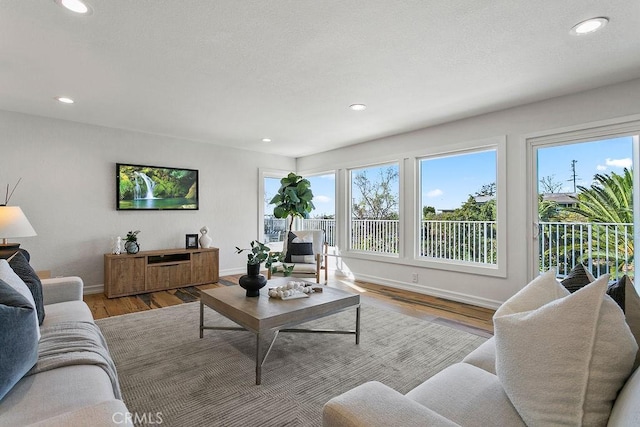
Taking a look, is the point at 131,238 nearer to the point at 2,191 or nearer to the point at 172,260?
the point at 172,260

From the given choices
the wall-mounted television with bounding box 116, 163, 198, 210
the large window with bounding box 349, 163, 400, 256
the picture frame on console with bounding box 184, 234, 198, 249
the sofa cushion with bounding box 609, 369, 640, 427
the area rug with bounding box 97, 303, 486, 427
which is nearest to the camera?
the sofa cushion with bounding box 609, 369, 640, 427

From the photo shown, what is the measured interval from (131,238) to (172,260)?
63cm

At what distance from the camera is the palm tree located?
2904mm

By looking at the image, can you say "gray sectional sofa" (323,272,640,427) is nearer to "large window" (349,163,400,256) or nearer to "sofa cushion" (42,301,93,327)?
"sofa cushion" (42,301,93,327)

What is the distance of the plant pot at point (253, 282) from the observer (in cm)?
254

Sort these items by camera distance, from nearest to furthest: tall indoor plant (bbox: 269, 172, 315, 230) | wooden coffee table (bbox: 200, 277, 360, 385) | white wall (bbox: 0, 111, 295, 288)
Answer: wooden coffee table (bbox: 200, 277, 360, 385)
white wall (bbox: 0, 111, 295, 288)
tall indoor plant (bbox: 269, 172, 315, 230)

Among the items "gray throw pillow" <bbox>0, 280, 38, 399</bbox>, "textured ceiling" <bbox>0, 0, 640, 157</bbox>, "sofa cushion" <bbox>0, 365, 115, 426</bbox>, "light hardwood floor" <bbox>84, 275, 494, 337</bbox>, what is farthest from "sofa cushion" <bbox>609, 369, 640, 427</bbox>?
"light hardwood floor" <bbox>84, 275, 494, 337</bbox>

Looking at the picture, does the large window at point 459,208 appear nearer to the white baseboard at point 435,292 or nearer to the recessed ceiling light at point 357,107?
the white baseboard at point 435,292

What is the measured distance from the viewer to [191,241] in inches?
192

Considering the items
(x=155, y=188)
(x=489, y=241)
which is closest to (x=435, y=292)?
(x=489, y=241)

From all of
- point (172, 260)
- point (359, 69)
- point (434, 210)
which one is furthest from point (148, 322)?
point (434, 210)

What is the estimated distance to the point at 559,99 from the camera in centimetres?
313

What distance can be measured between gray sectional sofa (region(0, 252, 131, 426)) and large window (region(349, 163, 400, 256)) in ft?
13.7

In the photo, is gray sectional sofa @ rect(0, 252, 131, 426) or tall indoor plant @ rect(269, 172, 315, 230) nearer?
gray sectional sofa @ rect(0, 252, 131, 426)
